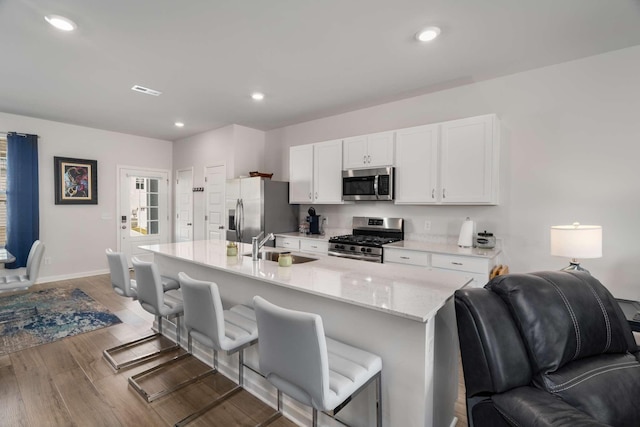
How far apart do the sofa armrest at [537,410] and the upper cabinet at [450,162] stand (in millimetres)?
2274

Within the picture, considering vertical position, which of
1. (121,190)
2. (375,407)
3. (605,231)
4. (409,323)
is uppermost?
(121,190)

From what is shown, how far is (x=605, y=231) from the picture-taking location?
9.39ft

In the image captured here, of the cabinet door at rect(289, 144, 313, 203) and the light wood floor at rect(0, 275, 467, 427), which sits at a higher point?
the cabinet door at rect(289, 144, 313, 203)

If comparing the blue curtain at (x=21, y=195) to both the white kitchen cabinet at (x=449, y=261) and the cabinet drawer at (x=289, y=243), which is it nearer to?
the cabinet drawer at (x=289, y=243)

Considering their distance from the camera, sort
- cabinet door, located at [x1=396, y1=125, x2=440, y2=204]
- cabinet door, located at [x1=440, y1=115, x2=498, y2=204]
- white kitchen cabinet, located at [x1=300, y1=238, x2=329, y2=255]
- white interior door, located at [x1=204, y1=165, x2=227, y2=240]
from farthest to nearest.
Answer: white interior door, located at [x1=204, y1=165, x2=227, y2=240]
white kitchen cabinet, located at [x1=300, y1=238, x2=329, y2=255]
cabinet door, located at [x1=396, y1=125, x2=440, y2=204]
cabinet door, located at [x1=440, y1=115, x2=498, y2=204]

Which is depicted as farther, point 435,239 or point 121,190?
point 121,190

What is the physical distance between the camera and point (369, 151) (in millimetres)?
4016

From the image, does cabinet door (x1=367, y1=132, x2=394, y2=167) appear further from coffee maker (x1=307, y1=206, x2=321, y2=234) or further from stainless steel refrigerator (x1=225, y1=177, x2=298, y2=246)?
stainless steel refrigerator (x1=225, y1=177, x2=298, y2=246)

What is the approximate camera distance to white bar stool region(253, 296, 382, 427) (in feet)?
4.23

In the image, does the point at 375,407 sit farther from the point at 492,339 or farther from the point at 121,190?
the point at 121,190

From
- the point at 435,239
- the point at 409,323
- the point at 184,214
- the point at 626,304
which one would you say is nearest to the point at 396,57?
the point at 435,239

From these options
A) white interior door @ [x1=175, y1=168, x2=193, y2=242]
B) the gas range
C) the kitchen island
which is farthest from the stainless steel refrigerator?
the kitchen island

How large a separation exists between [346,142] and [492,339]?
334 centimetres

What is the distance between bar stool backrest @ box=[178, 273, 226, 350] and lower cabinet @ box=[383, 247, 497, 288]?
223 cm
